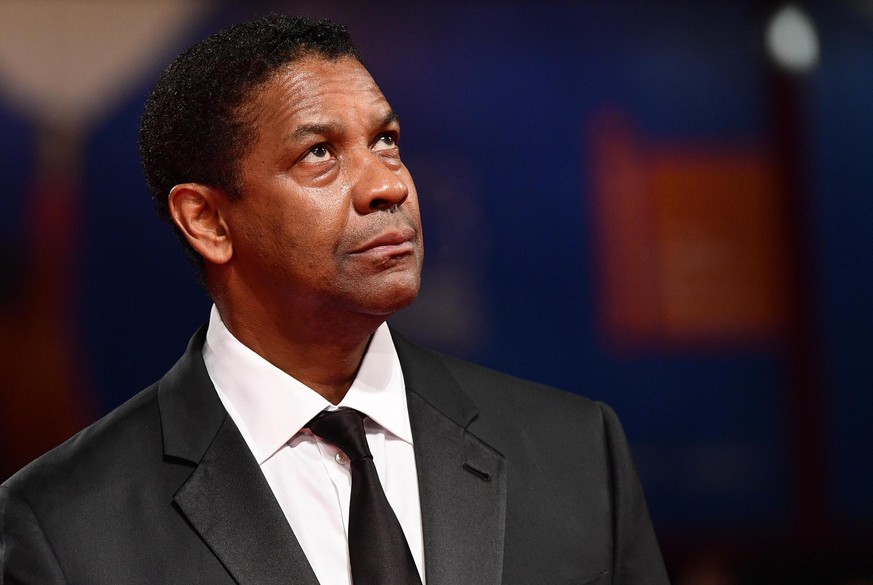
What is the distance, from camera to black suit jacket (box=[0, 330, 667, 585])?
160 centimetres

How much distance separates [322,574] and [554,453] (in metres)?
0.50

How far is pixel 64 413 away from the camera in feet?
9.32

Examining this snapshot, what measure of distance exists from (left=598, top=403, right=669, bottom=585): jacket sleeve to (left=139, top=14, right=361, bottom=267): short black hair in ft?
2.78

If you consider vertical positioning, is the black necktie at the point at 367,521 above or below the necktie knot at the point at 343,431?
below

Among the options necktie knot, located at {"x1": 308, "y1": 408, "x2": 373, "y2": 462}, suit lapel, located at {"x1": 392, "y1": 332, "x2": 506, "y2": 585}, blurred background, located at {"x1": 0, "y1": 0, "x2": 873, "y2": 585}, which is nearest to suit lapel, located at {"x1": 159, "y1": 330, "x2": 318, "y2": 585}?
necktie knot, located at {"x1": 308, "y1": 408, "x2": 373, "y2": 462}

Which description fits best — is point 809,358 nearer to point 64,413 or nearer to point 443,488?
point 443,488

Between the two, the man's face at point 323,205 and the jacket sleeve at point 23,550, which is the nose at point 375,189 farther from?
the jacket sleeve at point 23,550

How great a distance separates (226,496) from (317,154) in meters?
0.58

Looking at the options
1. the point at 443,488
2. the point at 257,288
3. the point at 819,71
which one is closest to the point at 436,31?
the point at 819,71

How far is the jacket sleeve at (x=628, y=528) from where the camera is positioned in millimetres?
1892

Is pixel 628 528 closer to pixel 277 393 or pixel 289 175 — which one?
pixel 277 393

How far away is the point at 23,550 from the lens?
161cm

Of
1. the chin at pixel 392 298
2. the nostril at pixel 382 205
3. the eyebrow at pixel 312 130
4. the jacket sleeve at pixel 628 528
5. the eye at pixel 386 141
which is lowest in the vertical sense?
the jacket sleeve at pixel 628 528

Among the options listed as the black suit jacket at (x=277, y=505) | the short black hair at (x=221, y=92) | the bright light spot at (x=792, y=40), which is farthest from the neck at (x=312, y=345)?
the bright light spot at (x=792, y=40)
